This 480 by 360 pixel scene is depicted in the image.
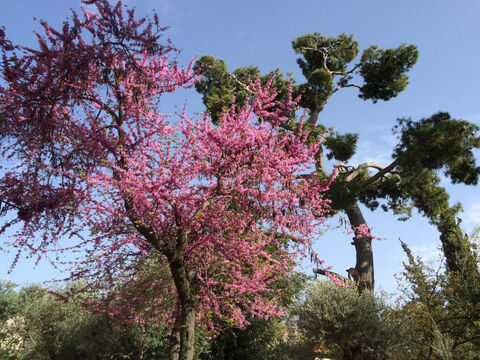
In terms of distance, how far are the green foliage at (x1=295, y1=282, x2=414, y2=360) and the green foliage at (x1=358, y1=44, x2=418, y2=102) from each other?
538 inches

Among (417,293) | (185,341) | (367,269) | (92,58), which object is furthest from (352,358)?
(92,58)

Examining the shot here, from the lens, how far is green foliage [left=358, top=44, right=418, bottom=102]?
21500mm

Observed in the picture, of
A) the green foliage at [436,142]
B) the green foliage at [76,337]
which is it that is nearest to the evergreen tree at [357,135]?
the green foliage at [436,142]

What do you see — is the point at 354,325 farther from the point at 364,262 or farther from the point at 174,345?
the point at 364,262

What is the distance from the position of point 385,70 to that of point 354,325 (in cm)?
1519

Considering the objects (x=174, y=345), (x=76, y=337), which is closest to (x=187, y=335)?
(x=174, y=345)

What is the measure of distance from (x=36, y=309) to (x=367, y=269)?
17748 millimetres

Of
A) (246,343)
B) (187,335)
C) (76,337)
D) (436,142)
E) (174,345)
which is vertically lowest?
(187,335)

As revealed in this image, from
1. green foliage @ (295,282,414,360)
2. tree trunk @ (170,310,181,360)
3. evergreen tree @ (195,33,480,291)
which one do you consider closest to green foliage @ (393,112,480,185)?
evergreen tree @ (195,33,480,291)

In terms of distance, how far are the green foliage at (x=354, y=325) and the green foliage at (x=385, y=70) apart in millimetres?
13661

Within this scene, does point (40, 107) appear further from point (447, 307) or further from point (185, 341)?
point (447, 307)

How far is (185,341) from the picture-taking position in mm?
8180

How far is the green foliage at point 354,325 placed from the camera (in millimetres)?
11844

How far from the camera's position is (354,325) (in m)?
12.0
